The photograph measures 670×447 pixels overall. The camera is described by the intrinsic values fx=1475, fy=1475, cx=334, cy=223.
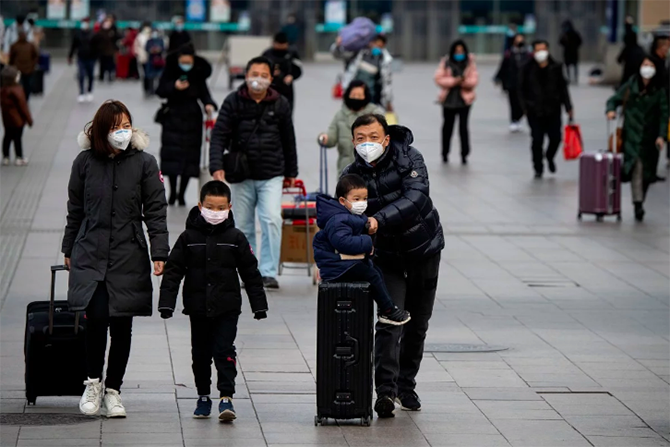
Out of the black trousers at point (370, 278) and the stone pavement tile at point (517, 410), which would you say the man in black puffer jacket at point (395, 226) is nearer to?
the black trousers at point (370, 278)

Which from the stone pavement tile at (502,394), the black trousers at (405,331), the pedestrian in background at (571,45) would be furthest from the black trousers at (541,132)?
the pedestrian in background at (571,45)

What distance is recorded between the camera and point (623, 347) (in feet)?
31.4

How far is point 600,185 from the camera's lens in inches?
612

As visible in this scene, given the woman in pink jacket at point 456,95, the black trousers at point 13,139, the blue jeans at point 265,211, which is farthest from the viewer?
the woman in pink jacket at point 456,95

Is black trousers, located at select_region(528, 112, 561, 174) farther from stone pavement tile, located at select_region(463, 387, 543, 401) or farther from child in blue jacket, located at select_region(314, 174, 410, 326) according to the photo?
child in blue jacket, located at select_region(314, 174, 410, 326)

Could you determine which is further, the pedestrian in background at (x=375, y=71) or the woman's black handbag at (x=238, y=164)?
the pedestrian in background at (x=375, y=71)

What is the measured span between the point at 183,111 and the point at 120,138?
8227 millimetres

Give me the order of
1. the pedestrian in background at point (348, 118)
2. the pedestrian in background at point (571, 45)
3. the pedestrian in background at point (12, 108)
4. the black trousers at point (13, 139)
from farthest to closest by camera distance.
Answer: the pedestrian in background at point (571, 45) → the black trousers at point (13, 139) → the pedestrian in background at point (12, 108) → the pedestrian in background at point (348, 118)

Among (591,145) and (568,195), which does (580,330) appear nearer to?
(568,195)

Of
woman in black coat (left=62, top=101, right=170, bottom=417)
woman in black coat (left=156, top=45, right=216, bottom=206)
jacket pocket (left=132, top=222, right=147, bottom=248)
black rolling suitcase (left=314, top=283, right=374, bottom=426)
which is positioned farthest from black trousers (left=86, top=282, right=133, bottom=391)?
woman in black coat (left=156, top=45, right=216, bottom=206)

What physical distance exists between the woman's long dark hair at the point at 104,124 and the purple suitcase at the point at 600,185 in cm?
902

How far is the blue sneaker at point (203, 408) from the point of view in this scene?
7.43m

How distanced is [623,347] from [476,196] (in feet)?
26.3

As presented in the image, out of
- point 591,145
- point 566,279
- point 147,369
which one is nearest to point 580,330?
point 566,279
